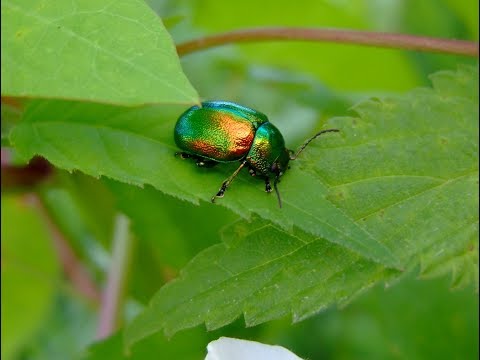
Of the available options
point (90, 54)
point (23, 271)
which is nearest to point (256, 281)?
point (90, 54)

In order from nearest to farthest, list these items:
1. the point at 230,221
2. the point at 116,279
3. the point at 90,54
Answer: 1. the point at 90,54
2. the point at 230,221
3. the point at 116,279

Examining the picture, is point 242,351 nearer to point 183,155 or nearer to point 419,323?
point 183,155

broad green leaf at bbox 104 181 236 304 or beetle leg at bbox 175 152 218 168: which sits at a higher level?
beetle leg at bbox 175 152 218 168

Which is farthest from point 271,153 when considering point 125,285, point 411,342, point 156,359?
point 411,342

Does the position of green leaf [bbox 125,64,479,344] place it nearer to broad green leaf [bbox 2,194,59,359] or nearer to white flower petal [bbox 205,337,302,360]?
white flower petal [bbox 205,337,302,360]

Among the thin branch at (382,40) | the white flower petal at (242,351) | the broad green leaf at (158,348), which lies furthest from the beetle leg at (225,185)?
the broad green leaf at (158,348)

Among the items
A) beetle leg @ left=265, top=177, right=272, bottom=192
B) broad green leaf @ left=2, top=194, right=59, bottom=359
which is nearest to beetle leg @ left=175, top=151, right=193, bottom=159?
beetle leg @ left=265, top=177, right=272, bottom=192
